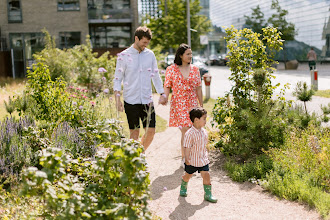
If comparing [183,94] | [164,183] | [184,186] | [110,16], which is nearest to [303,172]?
[184,186]

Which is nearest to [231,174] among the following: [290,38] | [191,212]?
[191,212]

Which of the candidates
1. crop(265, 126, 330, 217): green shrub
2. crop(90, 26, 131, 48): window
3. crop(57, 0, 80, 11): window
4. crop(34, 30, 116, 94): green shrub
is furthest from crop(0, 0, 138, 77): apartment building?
crop(265, 126, 330, 217): green shrub

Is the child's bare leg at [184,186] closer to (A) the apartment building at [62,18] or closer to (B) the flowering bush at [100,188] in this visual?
(B) the flowering bush at [100,188]

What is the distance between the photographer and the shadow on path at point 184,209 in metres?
4.58

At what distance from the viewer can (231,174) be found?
234 inches

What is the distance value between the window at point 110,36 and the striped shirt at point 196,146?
32113 mm

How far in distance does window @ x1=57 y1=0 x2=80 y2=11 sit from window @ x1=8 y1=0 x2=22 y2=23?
328 centimetres

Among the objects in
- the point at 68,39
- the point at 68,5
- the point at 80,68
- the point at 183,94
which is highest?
the point at 68,5

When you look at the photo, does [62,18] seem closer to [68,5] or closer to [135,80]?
[68,5]

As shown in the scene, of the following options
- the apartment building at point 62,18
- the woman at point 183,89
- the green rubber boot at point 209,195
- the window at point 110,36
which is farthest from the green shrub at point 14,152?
the window at point 110,36

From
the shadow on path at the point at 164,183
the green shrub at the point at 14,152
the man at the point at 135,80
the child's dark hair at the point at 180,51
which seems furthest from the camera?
the child's dark hair at the point at 180,51

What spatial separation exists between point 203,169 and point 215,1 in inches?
3156

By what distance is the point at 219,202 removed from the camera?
5027 mm

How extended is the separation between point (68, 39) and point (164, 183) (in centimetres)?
3197
